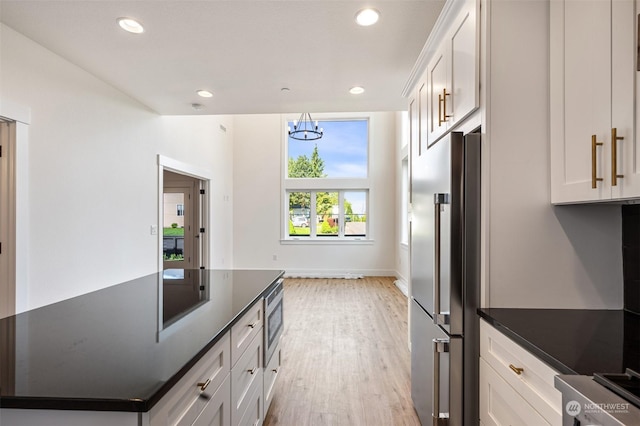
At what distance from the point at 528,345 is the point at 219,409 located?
112cm

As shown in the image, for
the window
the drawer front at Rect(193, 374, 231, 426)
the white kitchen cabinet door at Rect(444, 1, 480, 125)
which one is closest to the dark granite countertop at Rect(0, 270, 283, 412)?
the drawer front at Rect(193, 374, 231, 426)

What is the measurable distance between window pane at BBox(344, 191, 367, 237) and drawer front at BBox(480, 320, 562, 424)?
20.0 ft

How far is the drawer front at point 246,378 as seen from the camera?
1.36m

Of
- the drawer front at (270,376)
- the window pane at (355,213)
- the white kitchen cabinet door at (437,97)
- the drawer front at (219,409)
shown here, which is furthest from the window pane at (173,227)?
the drawer front at (219,409)

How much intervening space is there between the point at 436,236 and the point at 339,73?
5.91 ft

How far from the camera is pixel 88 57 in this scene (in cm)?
254

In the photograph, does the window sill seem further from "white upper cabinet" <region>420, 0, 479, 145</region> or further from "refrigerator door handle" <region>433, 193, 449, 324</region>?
"refrigerator door handle" <region>433, 193, 449, 324</region>

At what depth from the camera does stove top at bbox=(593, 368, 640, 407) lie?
70 centimetres

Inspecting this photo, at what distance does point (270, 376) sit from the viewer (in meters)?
2.08

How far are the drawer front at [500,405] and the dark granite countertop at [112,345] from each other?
1081 millimetres

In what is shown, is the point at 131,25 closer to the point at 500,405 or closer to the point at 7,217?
the point at 7,217

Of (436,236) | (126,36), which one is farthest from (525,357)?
(126,36)

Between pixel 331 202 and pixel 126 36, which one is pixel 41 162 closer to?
pixel 126 36

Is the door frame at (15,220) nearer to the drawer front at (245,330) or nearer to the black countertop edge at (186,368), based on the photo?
the drawer front at (245,330)
